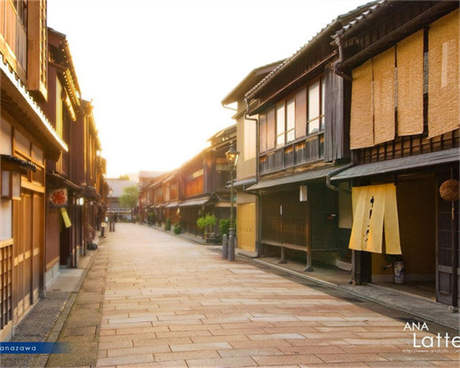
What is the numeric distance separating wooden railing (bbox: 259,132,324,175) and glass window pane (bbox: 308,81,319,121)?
80cm

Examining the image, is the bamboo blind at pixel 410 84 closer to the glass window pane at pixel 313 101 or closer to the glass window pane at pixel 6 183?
the glass window pane at pixel 313 101

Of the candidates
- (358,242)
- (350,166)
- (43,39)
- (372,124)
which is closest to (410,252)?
(358,242)

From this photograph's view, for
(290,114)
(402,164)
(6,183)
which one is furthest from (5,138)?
(290,114)

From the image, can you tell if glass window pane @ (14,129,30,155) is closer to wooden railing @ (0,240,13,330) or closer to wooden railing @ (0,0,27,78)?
wooden railing @ (0,0,27,78)

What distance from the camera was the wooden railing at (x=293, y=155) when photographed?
1616 cm

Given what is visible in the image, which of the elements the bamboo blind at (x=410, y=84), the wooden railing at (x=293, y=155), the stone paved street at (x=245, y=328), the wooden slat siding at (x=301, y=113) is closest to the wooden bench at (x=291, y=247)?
the stone paved street at (x=245, y=328)

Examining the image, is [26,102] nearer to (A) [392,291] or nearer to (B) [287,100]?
(A) [392,291]

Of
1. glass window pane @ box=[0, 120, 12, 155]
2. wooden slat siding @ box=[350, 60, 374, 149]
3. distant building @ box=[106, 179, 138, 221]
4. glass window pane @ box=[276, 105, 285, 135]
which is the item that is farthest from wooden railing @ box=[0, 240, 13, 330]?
distant building @ box=[106, 179, 138, 221]

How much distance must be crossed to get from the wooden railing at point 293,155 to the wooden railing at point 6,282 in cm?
1057

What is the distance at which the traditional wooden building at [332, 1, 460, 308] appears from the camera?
982 centimetres

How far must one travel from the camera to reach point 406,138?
1133 cm

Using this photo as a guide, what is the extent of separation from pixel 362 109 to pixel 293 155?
560cm

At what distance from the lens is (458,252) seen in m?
9.98

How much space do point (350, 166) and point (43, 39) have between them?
28.3 feet
